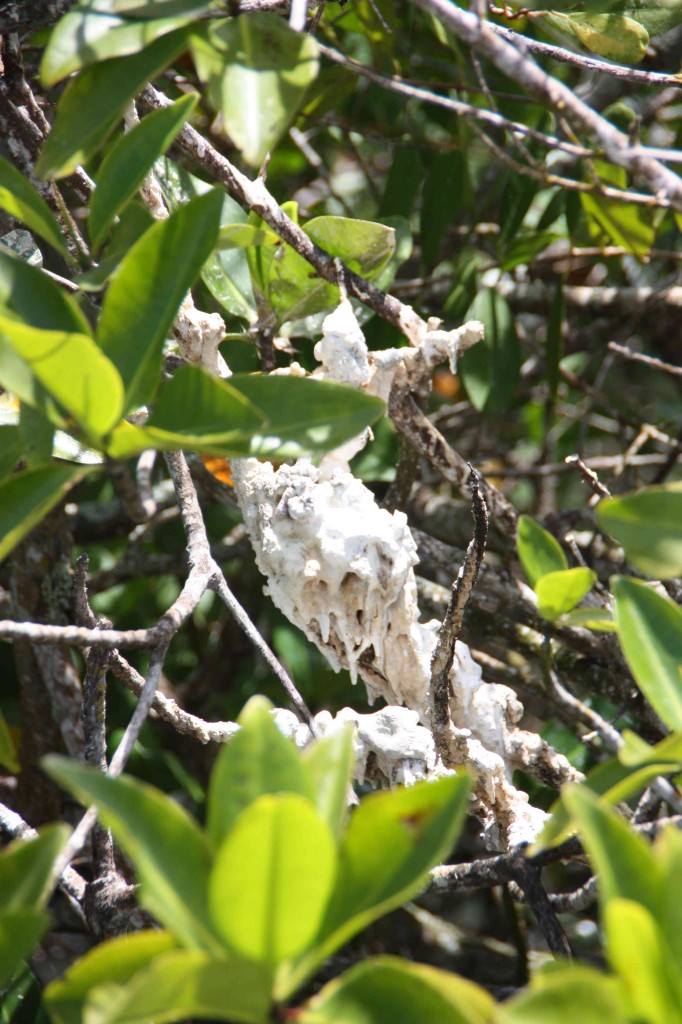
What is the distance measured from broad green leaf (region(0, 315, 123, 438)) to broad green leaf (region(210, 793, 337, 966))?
22 cm

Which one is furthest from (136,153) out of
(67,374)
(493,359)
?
(493,359)

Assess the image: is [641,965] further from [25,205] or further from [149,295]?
[25,205]

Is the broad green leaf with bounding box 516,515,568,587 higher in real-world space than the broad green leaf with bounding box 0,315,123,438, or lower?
lower

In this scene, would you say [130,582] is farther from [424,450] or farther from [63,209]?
[63,209]

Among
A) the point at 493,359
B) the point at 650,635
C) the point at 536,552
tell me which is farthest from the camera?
the point at 493,359

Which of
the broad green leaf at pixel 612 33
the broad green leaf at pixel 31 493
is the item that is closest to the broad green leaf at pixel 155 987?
the broad green leaf at pixel 31 493

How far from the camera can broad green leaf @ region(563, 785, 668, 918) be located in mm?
450

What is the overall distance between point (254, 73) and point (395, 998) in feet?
1.71

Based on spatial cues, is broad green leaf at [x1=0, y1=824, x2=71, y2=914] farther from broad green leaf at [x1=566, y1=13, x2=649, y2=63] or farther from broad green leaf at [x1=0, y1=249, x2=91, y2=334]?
broad green leaf at [x1=566, y1=13, x2=649, y2=63]

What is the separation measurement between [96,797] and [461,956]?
122cm

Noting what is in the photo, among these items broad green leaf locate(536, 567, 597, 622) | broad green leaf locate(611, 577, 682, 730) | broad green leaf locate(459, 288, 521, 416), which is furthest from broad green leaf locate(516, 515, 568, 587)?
broad green leaf locate(459, 288, 521, 416)

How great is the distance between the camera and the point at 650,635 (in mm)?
599

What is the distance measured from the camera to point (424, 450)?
41.0 inches

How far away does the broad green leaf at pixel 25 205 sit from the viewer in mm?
602
